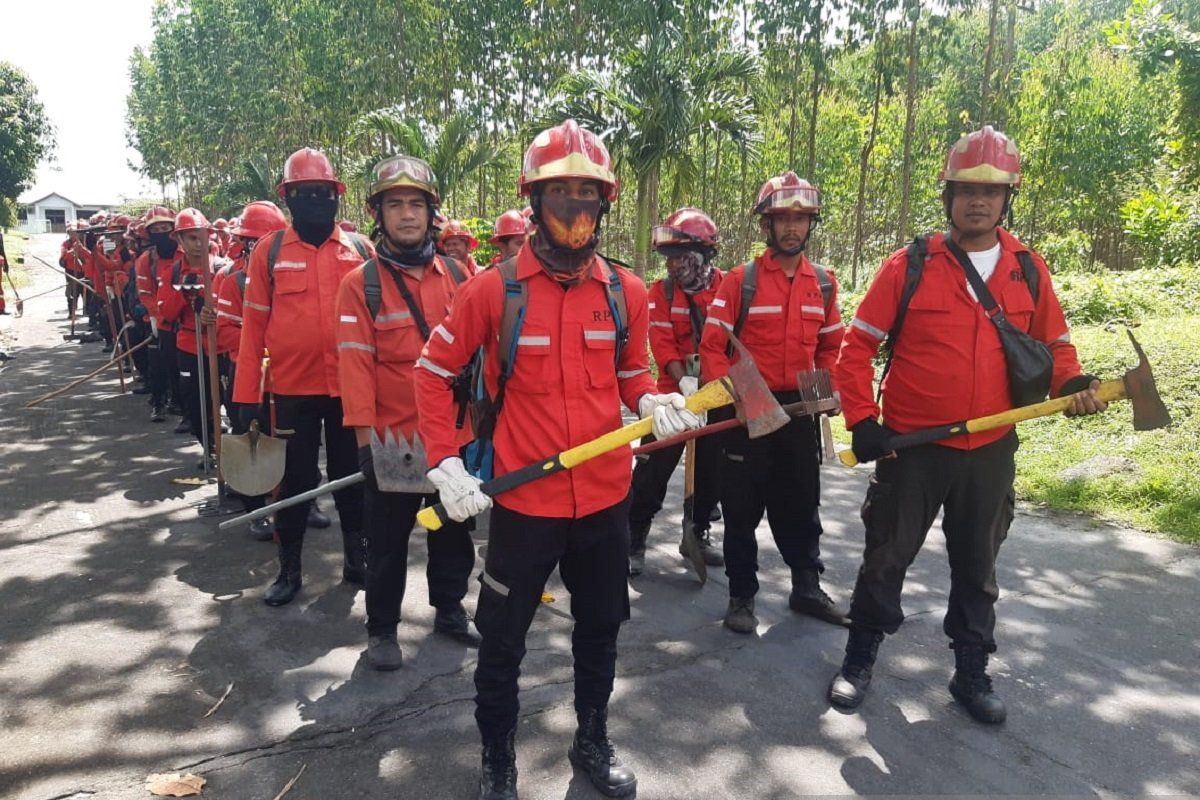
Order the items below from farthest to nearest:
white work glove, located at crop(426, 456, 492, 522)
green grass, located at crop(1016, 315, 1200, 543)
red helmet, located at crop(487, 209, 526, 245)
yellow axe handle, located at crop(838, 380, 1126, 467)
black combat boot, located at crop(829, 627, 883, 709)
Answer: red helmet, located at crop(487, 209, 526, 245) < green grass, located at crop(1016, 315, 1200, 543) < black combat boot, located at crop(829, 627, 883, 709) < yellow axe handle, located at crop(838, 380, 1126, 467) < white work glove, located at crop(426, 456, 492, 522)

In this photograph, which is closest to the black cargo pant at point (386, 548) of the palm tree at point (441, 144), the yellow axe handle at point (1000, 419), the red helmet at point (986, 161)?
the yellow axe handle at point (1000, 419)

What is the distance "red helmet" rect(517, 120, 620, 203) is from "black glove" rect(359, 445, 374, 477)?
1.58m

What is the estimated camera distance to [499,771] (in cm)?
286

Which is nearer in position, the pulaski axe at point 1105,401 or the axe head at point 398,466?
the pulaski axe at point 1105,401

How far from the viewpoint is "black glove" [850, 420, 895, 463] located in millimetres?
3383

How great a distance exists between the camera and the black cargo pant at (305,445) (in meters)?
4.56

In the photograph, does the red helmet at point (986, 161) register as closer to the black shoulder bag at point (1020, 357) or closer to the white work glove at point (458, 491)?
the black shoulder bag at point (1020, 357)

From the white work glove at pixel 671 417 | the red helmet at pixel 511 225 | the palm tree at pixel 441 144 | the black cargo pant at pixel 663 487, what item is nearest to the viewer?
the white work glove at pixel 671 417

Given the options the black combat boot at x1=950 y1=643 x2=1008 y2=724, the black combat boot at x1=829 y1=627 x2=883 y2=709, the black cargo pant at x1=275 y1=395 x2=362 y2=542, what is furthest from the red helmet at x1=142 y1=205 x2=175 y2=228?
the black combat boot at x1=950 y1=643 x2=1008 y2=724

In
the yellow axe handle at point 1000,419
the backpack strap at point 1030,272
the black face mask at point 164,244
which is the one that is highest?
the black face mask at point 164,244

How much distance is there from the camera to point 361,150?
32.3 m

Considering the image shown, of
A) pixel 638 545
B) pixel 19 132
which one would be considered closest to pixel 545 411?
pixel 638 545

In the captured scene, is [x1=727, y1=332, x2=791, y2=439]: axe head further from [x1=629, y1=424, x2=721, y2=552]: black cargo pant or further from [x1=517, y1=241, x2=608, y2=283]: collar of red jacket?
[x1=629, y1=424, x2=721, y2=552]: black cargo pant

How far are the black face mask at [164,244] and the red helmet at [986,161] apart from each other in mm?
7585
